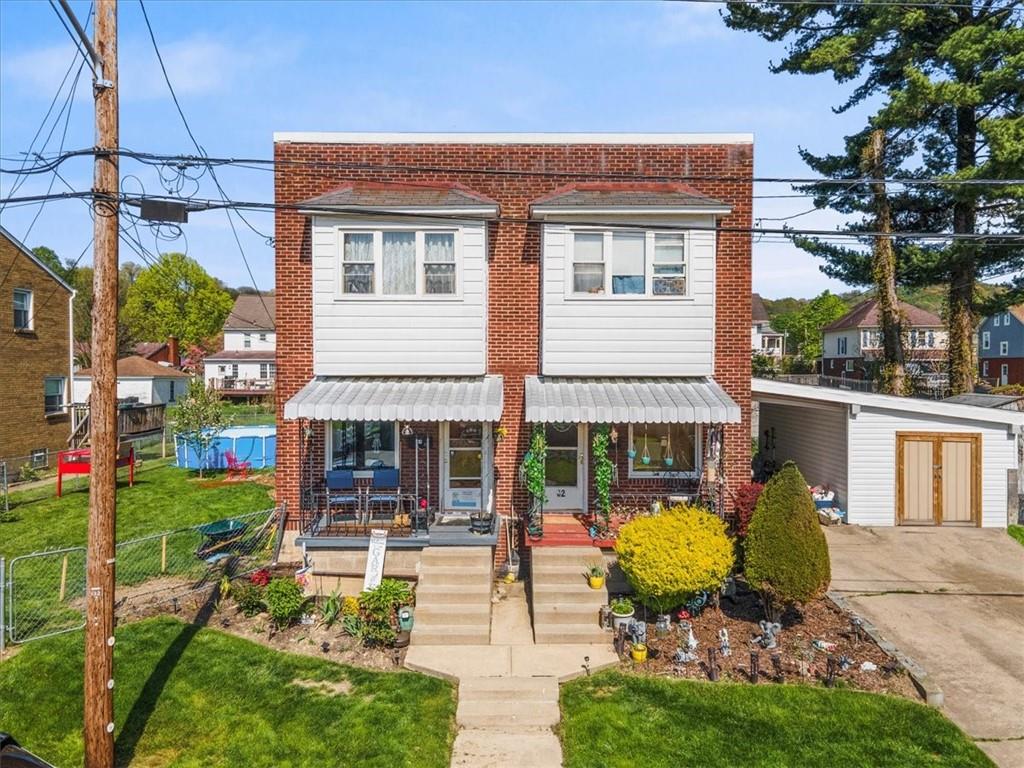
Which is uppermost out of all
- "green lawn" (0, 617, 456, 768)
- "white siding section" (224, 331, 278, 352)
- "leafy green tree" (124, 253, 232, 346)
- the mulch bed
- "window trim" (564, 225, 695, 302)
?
"leafy green tree" (124, 253, 232, 346)

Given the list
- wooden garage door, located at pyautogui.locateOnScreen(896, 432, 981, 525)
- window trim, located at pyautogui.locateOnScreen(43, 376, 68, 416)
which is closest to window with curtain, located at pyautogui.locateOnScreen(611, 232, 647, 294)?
wooden garage door, located at pyautogui.locateOnScreen(896, 432, 981, 525)

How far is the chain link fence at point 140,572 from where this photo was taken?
10203 mm

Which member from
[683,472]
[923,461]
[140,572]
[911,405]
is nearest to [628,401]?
[683,472]

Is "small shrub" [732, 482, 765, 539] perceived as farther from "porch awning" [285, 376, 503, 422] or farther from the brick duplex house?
"porch awning" [285, 376, 503, 422]

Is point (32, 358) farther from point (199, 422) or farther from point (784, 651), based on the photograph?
point (784, 651)

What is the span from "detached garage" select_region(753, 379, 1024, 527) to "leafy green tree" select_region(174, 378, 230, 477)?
72.4 feet

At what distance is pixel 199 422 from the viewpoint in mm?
23750

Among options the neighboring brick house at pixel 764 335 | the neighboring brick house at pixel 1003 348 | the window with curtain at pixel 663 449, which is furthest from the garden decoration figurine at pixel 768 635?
the neighboring brick house at pixel 764 335

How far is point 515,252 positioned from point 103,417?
8.66 m

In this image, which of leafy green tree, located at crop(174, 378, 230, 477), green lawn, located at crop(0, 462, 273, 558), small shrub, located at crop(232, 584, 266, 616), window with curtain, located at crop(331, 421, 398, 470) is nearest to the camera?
small shrub, located at crop(232, 584, 266, 616)

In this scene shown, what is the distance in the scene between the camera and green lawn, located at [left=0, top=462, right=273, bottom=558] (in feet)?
49.2

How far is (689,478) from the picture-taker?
13367 mm

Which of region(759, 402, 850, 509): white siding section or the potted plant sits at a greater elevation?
region(759, 402, 850, 509): white siding section

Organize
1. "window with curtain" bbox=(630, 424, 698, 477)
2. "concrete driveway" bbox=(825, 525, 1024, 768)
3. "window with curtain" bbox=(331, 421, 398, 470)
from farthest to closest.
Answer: "window with curtain" bbox=(630, 424, 698, 477)
"window with curtain" bbox=(331, 421, 398, 470)
"concrete driveway" bbox=(825, 525, 1024, 768)
